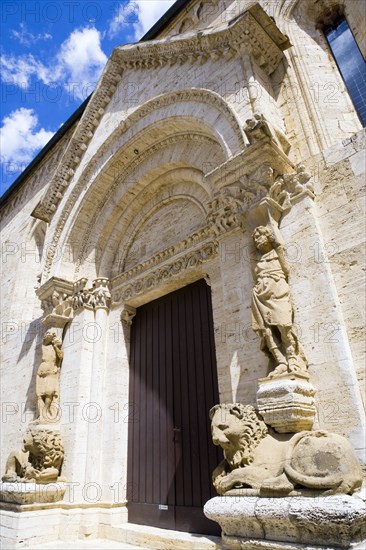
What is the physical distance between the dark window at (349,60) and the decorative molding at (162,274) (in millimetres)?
Answer: 2699

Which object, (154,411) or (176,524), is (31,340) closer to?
(154,411)

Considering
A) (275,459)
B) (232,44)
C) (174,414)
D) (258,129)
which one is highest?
(232,44)

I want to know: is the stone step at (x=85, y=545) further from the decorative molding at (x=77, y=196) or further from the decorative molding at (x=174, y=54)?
the decorative molding at (x=174, y=54)

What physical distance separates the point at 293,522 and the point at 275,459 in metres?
0.62

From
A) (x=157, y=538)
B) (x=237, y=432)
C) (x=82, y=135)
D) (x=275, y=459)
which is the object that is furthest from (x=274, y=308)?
(x=82, y=135)

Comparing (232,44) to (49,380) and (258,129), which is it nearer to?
(258,129)

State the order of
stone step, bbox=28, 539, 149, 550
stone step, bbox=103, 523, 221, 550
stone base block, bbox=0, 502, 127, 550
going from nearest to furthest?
stone step, bbox=103, 523, 221, 550
stone step, bbox=28, 539, 149, 550
stone base block, bbox=0, 502, 127, 550

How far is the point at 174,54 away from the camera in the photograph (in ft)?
20.6

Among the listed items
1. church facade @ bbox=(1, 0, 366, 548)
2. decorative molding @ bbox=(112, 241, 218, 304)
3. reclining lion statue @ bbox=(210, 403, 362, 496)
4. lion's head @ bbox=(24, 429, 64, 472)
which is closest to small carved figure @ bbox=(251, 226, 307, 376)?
church facade @ bbox=(1, 0, 366, 548)

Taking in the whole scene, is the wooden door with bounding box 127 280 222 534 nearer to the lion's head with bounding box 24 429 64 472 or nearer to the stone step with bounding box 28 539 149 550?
the stone step with bounding box 28 539 149 550

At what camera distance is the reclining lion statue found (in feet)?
7.97

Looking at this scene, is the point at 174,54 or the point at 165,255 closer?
the point at 165,255

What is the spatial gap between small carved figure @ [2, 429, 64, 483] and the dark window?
6.25 metres

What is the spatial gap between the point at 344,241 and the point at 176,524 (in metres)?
3.90
